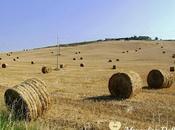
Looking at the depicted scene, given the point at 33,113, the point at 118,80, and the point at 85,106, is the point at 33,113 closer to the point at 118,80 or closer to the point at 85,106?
the point at 85,106

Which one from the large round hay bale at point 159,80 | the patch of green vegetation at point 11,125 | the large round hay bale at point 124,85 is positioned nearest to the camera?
the patch of green vegetation at point 11,125

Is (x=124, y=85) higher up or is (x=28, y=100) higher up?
(x=124, y=85)

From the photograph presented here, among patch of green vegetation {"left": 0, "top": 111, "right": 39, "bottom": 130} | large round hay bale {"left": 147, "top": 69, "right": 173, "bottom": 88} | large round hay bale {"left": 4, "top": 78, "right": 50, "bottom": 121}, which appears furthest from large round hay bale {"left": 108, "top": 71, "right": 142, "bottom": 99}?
patch of green vegetation {"left": 0, "top": 111, "right": 39, "bottom": 130}

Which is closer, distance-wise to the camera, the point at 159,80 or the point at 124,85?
the point at 124,85

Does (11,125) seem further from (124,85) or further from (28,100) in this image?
(124,85)

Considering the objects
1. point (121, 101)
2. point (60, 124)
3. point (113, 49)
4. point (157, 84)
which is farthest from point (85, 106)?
point (113, 49)

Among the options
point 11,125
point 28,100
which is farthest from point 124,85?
point 11,125

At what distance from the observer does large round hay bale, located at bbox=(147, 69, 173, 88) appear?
2300cm

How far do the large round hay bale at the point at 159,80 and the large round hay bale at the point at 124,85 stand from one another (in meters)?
3.45

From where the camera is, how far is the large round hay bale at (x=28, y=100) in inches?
555

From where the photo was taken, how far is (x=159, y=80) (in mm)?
23172

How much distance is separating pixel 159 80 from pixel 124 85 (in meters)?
4.35

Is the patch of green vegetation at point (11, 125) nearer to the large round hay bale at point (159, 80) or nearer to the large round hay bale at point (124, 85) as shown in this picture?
the large round hay bale at point (124, 85)

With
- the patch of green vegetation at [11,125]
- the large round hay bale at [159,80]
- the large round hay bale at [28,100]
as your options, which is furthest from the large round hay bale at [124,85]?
the patch of green vegetation at [11,125]
